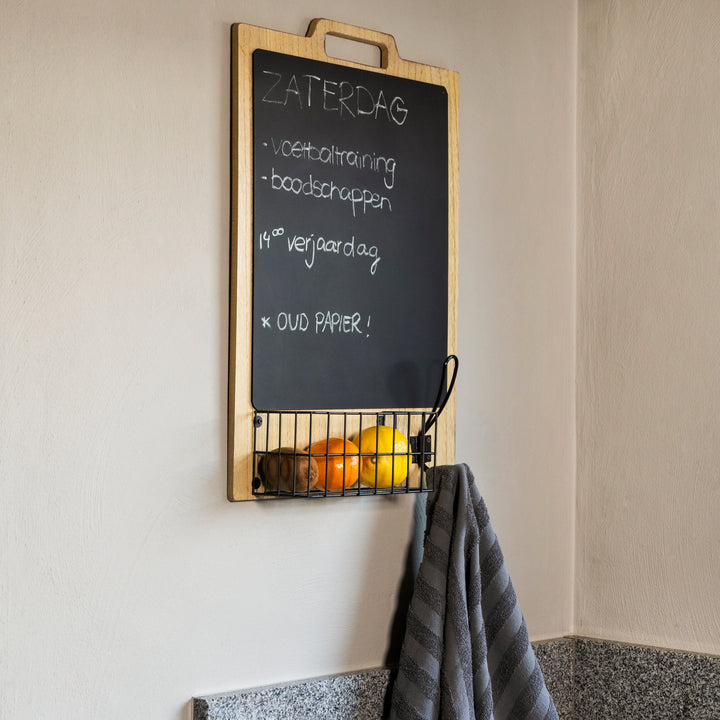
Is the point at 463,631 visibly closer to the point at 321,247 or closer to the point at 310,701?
the point at 310,701

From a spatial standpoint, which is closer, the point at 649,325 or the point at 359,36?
the point at 359,36

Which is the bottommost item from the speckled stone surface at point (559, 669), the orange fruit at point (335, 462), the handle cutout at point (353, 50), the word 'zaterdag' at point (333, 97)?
the speckled stone surface at point (559, 669)

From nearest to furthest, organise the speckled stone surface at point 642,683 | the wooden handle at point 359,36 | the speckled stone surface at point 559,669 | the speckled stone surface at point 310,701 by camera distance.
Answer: the speckled stone surface at point 310,701
the wooden handle at point 359,36
the speckled stone surface at point 642,683
the speckled stone surface at point 559,669

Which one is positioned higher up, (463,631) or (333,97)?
(333,97)

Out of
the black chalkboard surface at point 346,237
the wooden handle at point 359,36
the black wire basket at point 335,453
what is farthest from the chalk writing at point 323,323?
the wooden handle at point 359,36

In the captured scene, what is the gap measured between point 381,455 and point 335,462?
0.25 ft

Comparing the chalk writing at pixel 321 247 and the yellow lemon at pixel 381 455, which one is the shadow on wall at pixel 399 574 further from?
the chalk writing at pixel 321 247

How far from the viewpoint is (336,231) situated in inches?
53.2

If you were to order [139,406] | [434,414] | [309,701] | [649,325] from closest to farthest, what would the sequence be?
[139,406] < [309,701] < [434,414] < [649,325]

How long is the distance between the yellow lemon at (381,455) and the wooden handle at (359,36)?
1.85 feet

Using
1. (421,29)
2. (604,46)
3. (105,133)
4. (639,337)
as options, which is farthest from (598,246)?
(105,133)

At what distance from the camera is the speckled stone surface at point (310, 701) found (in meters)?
1.22

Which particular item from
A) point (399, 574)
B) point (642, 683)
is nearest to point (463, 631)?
point (399, 574)

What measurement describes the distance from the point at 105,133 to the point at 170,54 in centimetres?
15
